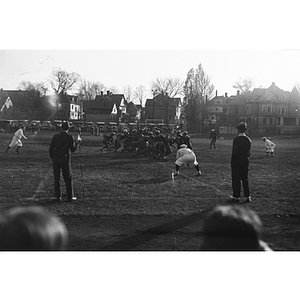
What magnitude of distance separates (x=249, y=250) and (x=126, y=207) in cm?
199

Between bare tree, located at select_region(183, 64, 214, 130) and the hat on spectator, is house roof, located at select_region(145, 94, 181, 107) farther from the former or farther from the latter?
the hat on spectator

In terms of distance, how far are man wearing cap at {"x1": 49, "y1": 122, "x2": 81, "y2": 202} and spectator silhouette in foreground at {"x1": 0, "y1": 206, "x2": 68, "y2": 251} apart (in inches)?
45.0

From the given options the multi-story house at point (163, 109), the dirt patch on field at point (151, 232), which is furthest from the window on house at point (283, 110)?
the dirt patch on field at point (151, 232)

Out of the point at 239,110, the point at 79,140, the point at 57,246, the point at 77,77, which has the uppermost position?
the point at 77,77

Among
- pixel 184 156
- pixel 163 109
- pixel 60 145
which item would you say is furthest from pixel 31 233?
pixel 184 156

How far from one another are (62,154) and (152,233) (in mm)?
2113

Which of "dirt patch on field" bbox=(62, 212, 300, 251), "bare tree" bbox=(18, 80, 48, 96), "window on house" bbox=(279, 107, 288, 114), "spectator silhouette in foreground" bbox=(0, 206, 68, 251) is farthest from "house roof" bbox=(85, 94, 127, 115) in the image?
"window on house" bbox=(279, 107, 288, 114)

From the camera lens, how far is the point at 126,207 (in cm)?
622

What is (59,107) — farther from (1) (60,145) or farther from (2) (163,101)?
(2) (163,101)

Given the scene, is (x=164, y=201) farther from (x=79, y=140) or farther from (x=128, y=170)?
(x=128, y=170)

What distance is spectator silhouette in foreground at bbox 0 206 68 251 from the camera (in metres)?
5.10

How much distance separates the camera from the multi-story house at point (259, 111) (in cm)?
641

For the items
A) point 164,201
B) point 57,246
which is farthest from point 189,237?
point 57,246

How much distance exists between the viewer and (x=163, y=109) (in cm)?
671
